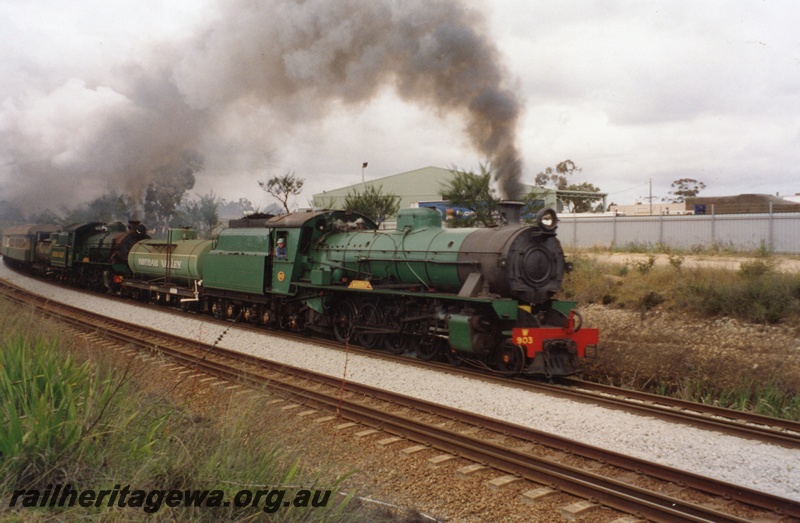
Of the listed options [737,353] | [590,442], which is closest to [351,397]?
[590,442]

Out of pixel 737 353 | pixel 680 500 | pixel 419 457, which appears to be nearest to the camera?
pixel 680 500

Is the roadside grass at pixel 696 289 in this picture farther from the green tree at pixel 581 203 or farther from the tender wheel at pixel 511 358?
A: the green tree at pixel 581 203

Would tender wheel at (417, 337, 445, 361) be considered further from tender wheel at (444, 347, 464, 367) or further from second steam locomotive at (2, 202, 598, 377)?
tender wheel at (444, 347, 464, 367)

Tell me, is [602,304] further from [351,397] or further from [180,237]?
[180,237]

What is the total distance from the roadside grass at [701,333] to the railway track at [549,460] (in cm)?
483

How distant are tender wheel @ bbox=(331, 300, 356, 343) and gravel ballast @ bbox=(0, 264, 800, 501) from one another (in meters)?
0.87

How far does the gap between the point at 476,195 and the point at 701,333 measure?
11.0 m

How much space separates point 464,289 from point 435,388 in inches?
79.4

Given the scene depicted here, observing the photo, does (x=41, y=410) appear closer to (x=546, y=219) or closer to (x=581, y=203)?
(x=546, y=219)

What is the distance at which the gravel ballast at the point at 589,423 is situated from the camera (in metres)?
6.46

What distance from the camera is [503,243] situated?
1073 centimetres

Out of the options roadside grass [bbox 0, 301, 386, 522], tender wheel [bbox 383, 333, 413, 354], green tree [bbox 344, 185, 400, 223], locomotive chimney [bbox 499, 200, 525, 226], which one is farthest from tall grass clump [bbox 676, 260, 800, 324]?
green tree [bbox 344, 185, 400, 223]

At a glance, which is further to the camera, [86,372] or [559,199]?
[559,199]

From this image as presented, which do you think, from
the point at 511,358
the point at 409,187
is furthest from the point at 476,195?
the point at 409,187
